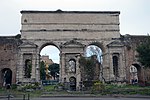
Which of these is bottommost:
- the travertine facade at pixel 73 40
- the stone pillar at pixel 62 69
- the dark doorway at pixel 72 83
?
the dark doorway at pixel 72 83

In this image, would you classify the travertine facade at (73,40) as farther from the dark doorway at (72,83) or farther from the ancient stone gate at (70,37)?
the dark doorway at (72,83)

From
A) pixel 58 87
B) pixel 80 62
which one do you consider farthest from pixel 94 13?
pixel 58 87

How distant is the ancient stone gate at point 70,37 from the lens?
4041 centimetres

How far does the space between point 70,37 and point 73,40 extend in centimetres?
73

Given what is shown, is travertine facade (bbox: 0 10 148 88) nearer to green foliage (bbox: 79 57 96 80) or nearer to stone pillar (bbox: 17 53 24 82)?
stone pillar (bbox: 17 53 24 82)

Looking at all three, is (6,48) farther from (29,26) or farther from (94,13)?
(94,13)

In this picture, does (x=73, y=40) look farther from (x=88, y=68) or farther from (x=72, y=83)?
(x=72, y=83)

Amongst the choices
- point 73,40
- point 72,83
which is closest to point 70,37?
point 73,40

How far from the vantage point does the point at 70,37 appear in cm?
4094

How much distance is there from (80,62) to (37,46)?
7.48 meters

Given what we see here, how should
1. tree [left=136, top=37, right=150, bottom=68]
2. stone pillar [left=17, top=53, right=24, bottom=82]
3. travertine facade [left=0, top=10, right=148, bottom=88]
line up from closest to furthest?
tree [left=136, top=37, right=150, bottom=68] < stone pillar [left=17, top=53, right=24, bottom=82] < travertine facade [left=0, top=10, right=148, bottom=88]

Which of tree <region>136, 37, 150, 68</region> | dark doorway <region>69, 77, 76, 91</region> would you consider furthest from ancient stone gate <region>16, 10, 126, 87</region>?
tree <region>136, 37, 150, 68</region>

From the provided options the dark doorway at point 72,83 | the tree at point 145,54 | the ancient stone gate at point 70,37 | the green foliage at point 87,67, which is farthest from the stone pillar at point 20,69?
the tree at point 145,54

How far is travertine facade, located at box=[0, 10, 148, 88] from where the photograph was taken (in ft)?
132
